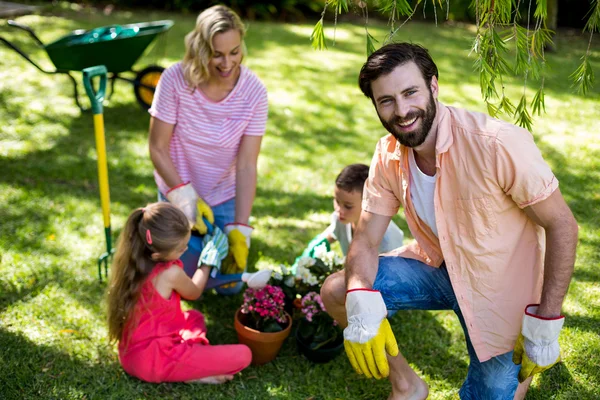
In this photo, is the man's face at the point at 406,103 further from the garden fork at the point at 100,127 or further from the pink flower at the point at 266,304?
the garden fork at the point at 100,127

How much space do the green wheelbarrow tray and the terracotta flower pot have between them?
288 cm

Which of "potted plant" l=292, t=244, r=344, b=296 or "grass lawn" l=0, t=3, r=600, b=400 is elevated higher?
"potted plant" l=292, t=244, r=344, b=296

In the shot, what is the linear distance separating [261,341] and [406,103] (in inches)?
45.1

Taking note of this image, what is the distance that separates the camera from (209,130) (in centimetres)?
307

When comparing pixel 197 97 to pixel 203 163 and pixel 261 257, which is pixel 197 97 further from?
pixel 261 257

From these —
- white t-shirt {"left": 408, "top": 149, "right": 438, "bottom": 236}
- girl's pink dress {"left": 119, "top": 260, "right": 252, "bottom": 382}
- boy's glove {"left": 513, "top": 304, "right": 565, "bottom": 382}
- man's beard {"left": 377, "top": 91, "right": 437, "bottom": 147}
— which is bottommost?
girl's pink dress {"left": 119, "top": 260, "right": 252, "bottom": 382}

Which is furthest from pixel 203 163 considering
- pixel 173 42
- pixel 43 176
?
pixel 173 42

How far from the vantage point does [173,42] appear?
310 inches

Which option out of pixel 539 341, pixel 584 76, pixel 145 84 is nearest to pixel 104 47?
pixel 145 84

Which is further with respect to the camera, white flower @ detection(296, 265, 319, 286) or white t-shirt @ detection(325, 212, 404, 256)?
white t-shirt @ detection(325, 212, 404, 256)

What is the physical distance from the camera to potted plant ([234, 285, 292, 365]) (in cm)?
250

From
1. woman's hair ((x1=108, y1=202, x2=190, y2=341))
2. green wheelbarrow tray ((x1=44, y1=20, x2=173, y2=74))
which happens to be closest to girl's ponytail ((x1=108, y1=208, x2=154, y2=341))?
woman's hair ((x1=108, y1=202, x2=190, y2=341))

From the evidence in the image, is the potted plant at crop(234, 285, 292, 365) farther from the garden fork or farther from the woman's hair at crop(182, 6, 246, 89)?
the woman's hair at crop(182, 6, 246, 89)

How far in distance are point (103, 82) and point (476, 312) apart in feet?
6.59
